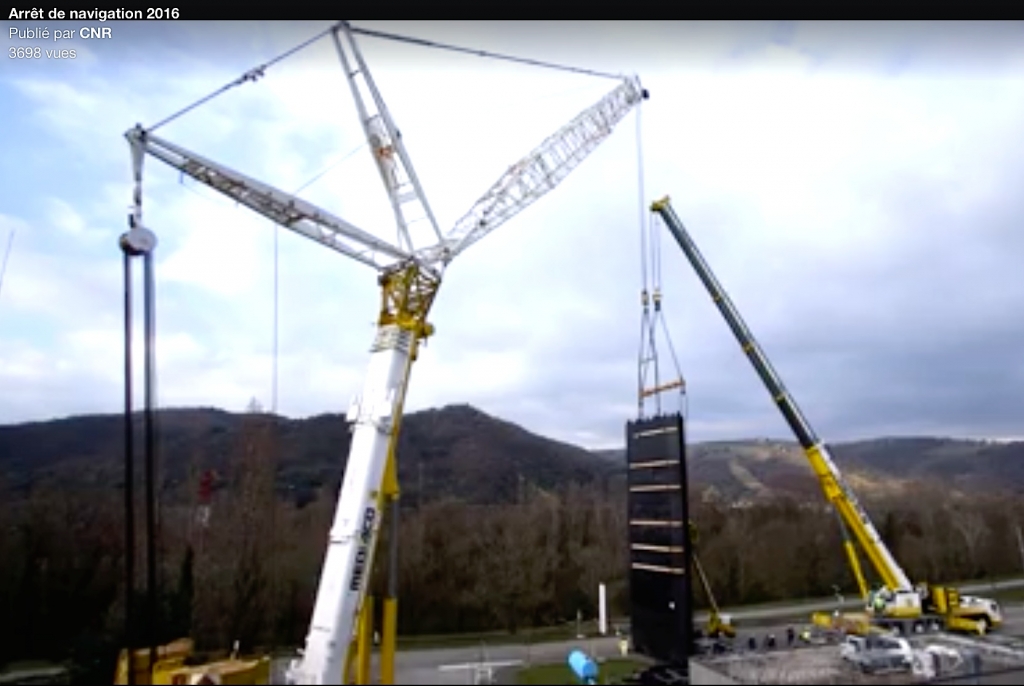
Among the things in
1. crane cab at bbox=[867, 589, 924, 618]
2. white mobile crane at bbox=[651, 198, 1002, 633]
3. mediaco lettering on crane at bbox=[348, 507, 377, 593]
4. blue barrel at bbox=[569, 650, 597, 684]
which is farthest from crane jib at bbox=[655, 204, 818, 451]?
mediaco lettering on crane at bbox=[348, 507, 377, 593]

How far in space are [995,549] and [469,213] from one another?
6675 centimetres

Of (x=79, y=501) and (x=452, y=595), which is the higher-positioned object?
(x=79, y=501)

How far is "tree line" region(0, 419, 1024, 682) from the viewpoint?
35531mm

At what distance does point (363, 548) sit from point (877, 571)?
2325cm

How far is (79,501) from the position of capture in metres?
44.0

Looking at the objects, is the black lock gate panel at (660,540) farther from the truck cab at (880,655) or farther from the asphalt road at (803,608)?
the asphalt road at (803,608)

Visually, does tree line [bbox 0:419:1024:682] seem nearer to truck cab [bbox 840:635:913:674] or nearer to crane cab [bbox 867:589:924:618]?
crane cab [bbox 867:589:924:618]

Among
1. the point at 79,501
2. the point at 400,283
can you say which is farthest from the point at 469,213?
the point at 79,501

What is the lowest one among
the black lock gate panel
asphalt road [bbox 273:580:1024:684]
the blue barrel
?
asphalt road [bbox 273:580:1024:684]

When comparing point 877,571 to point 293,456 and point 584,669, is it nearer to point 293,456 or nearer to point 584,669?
point 584,669

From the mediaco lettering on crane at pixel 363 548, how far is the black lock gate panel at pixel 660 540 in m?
10.9

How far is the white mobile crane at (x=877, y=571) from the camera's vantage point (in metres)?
29.0

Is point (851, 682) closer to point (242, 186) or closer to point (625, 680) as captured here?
point (625, 680)

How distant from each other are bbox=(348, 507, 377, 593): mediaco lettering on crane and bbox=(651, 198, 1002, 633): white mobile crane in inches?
766
